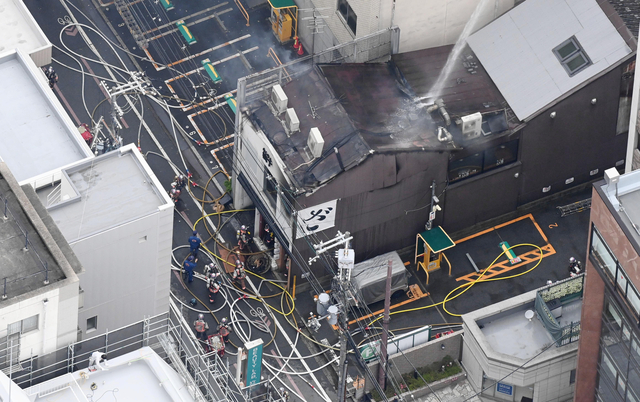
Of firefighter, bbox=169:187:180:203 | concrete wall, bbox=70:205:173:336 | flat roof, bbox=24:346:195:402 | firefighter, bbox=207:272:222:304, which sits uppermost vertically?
firefighter, bbox=169:187:180:203

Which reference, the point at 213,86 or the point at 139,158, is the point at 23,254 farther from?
the point at 213,86

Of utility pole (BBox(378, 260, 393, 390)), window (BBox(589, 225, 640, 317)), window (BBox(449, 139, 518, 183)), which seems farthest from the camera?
window (BBox(449, 139, 518, 183))

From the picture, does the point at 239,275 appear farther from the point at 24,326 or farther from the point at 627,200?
the point at 627,200

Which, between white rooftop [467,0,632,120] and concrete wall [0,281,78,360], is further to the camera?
white rooftop [467,0,632,120]

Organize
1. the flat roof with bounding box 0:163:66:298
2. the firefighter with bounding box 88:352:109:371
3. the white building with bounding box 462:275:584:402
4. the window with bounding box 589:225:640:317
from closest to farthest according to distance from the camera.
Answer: the flat roof with bounding box 0:163:66:298
the firefighter with bounding box 88:352:109:371
the window with bounding box 589:225:640:317
the white building with bounding box 462:275:584:402

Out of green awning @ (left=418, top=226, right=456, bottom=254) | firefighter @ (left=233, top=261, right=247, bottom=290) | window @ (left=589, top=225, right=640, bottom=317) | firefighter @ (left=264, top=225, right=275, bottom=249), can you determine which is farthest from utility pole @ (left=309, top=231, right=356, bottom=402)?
firefighter @ (left=264, top=225, right=275, bottom=249)

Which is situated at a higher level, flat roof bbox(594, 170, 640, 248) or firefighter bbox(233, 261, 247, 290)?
firefighter bbox(233, 261, 247, 290)

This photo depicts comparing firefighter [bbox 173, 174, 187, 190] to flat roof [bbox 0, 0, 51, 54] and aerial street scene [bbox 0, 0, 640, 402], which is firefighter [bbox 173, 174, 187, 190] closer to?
aerial street scene [bbox 0, 0, 640, 402]
